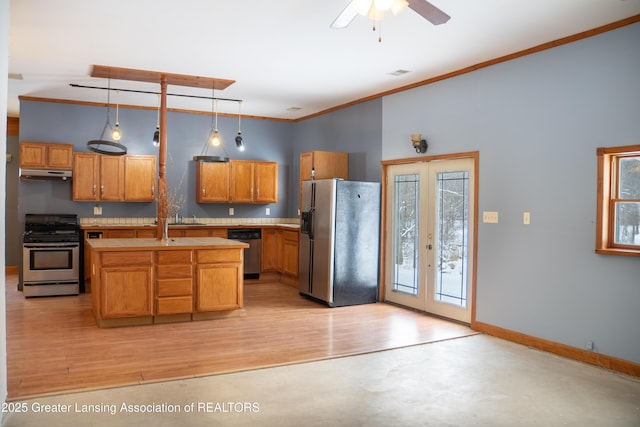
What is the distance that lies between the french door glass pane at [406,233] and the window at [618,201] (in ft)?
7.97

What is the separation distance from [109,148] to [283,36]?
4.45 m

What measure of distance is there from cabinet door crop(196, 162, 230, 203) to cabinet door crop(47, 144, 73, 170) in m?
1.95

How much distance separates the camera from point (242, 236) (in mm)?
8609

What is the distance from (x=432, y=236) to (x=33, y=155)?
A: 5717 mm

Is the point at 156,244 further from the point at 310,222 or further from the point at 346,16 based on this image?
the point at 346,16

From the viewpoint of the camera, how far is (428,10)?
10.7ft

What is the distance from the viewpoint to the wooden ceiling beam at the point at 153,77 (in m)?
6.18

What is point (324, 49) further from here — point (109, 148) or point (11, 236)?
point (11, 236)

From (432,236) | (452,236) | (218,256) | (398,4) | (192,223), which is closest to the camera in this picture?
(398,4)

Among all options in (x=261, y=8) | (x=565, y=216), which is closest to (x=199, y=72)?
(x=261, y=8)

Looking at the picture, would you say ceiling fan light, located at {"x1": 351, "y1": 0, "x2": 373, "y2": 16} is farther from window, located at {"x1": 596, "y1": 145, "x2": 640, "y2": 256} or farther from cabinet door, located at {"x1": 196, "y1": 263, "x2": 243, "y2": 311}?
cabinet door, located at {"x1": 196, "y1": 263, "x2": 243, "y2": 311}

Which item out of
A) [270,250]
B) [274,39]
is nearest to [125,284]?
[274,39]

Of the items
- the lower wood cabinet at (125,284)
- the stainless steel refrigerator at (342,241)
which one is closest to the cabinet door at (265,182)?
the stainless steel refrigerator at (342,241)

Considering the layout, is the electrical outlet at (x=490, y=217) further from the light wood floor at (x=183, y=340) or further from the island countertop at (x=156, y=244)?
the island countertop at (x=156, y=244)
